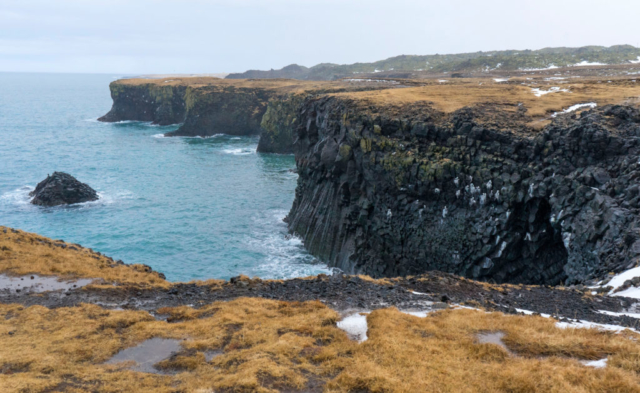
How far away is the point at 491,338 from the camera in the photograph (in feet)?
54.2

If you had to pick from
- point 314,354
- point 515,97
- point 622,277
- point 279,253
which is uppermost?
point 515,97

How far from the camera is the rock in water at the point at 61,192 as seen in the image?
6475cm

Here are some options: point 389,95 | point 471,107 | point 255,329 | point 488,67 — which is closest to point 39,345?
point 255,329

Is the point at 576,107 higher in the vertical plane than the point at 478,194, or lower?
higher

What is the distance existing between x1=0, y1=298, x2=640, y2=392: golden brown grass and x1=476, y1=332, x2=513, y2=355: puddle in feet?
0.87

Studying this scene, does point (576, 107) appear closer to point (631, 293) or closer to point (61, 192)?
point (631, 293)

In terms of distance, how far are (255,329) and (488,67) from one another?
14758 cm

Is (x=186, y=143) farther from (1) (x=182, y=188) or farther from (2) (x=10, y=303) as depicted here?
(2) (x=10, y=303)

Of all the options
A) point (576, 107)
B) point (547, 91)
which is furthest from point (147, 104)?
point (576, 107)

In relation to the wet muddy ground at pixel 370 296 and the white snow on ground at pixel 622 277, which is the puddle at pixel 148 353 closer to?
the wet muddy ground at pixel 370 296

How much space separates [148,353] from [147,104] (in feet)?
524

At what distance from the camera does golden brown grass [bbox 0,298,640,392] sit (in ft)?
43.8

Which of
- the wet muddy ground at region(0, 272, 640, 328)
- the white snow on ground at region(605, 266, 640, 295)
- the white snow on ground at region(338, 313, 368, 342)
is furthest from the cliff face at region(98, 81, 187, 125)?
the white snow on ground at region(605, 266, 640, 295)

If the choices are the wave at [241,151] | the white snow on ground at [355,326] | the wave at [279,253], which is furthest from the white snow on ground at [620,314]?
the wave at [241,151]
